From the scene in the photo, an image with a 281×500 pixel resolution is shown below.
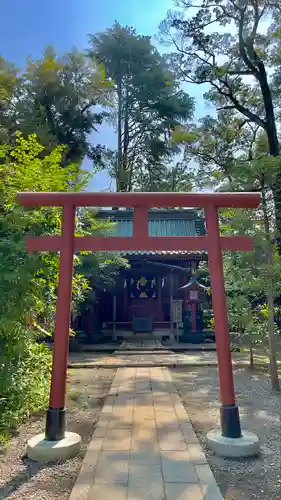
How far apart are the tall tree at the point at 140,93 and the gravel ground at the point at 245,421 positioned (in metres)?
18.7

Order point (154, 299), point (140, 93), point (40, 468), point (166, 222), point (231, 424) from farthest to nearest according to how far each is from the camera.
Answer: point (140, 93) → point (166, 222) → point (154, 299) → point (231, 424) → point (40, 468)

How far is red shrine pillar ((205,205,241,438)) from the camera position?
3.89m

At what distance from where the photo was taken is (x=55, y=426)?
3.78m

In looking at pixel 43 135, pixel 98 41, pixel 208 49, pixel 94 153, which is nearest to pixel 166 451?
pixel 43 135

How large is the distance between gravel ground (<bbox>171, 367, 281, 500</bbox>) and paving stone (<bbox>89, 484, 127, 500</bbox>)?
0.81 m

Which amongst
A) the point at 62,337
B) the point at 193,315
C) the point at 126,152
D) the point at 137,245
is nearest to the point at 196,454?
the point at 62,337

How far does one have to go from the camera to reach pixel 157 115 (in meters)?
24.7

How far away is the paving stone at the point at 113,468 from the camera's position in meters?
3.04

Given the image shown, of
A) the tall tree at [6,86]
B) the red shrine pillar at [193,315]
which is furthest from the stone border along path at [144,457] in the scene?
the tall tree at [6,86]

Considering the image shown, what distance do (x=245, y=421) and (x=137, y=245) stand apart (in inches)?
107

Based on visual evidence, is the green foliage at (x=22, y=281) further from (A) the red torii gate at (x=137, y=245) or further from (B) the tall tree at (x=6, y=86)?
(B) the tall tree at (x=6, y=86)

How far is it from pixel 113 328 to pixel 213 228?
1006 cm

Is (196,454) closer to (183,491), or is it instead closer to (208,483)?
(208,483)

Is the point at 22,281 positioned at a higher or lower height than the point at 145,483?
higher
